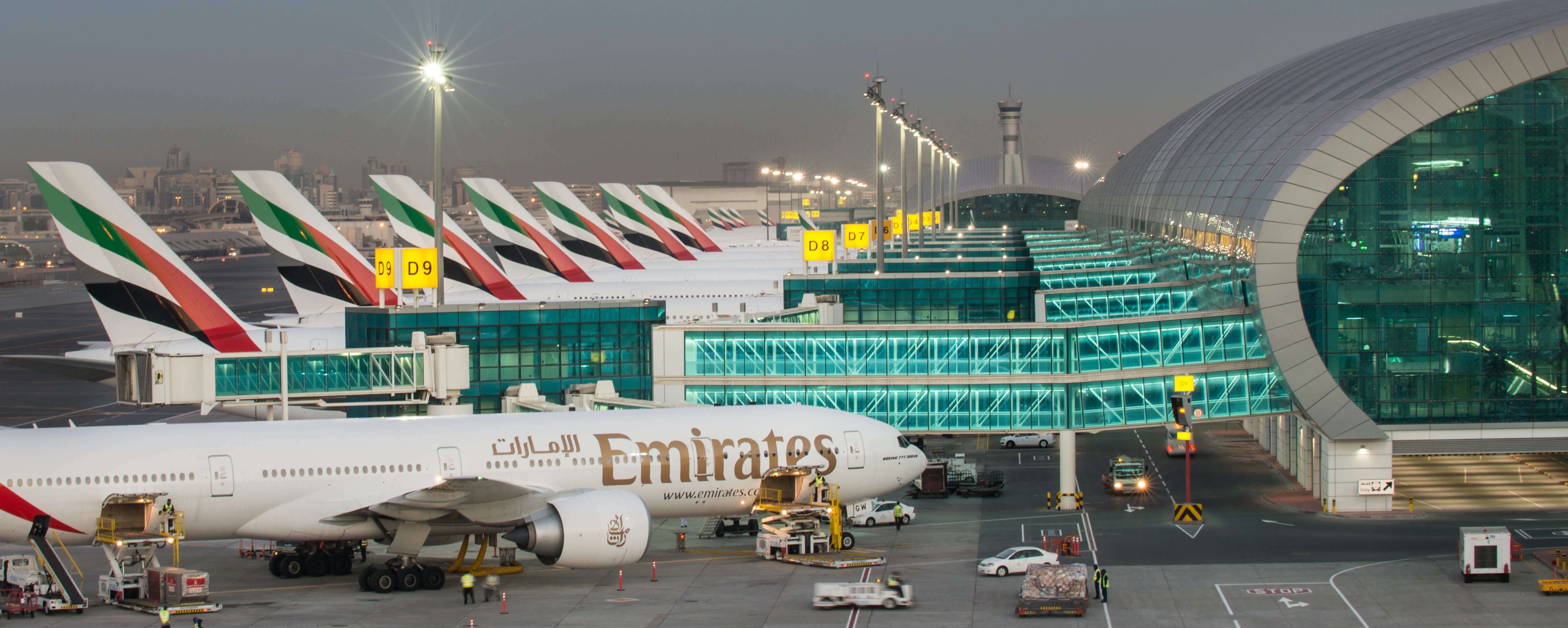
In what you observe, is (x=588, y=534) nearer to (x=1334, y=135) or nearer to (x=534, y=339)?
(x=534, y=339)

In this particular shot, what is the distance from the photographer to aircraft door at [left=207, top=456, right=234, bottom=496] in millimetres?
37250

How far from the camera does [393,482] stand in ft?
127

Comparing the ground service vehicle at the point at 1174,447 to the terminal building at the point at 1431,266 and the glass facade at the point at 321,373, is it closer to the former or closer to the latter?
the terminal building at the point at 1431,266

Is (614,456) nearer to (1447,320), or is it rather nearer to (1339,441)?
(1339,441)

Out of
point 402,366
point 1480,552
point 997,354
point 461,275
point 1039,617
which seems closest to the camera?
point 1039,617

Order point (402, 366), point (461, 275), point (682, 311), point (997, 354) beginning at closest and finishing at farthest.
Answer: point (402, 366), point (997, 354), point (461, 275), point (682, 311)

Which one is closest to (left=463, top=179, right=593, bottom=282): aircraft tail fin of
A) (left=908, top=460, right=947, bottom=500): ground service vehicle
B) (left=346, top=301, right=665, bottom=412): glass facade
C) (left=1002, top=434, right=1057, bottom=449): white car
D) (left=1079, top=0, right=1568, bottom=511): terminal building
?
(left=1002, top=434, right=1057, bottom=449): white car

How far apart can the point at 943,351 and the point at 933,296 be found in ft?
109

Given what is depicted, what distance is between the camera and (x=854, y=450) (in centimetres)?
4372

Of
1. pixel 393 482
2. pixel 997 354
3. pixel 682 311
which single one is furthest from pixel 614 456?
pixel 682 311

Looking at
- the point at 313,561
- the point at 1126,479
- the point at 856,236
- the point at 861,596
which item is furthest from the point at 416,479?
the point at 856,236

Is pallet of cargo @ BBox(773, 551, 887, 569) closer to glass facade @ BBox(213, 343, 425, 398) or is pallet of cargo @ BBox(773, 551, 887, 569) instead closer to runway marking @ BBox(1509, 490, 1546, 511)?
glass facade @ BBox(213, 343, 425, 398)

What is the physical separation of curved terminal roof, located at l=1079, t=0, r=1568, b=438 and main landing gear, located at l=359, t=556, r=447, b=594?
31.8m

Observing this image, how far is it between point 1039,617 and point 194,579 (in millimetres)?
20092
